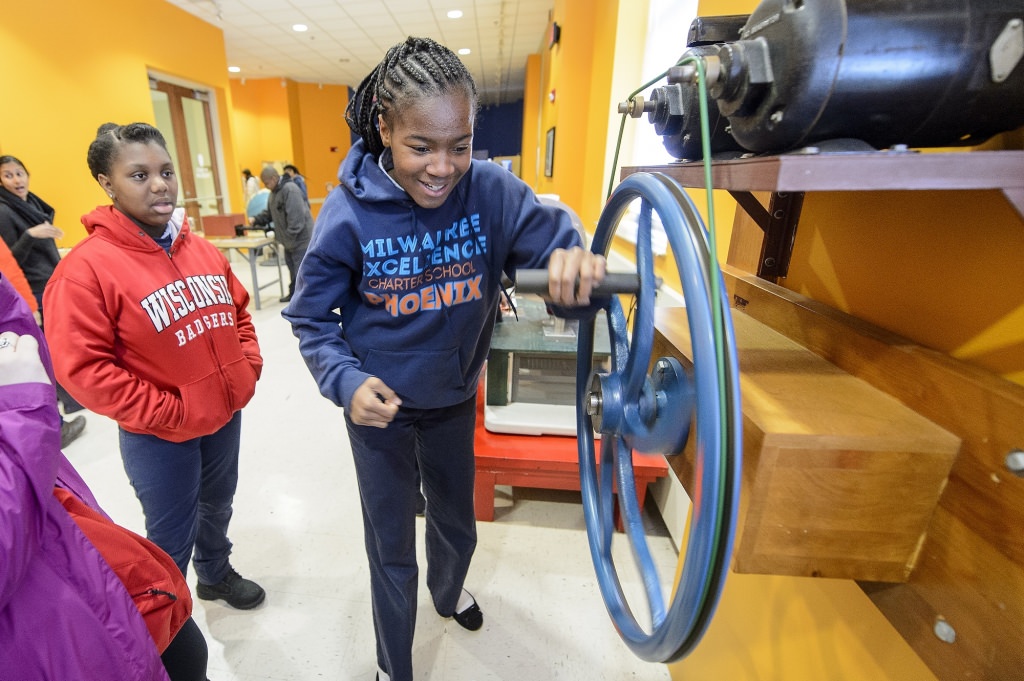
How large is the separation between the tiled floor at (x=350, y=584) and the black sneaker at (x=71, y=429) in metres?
0.04

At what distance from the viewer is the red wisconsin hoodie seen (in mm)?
1154

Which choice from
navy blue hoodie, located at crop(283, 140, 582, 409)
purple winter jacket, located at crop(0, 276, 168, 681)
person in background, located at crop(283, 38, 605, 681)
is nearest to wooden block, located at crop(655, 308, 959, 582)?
person in background, located at crop(283, 38, 605, 681)

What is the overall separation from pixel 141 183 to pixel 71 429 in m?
2.16

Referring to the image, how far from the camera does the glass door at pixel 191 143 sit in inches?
286

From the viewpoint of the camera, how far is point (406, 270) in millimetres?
1061

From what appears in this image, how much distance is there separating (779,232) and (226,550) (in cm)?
187

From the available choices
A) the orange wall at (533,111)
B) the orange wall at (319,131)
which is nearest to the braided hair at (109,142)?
the orange wall at (533,111)

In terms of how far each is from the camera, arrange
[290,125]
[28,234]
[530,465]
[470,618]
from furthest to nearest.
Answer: [290,125], [28,234], [530,465], [470,618]

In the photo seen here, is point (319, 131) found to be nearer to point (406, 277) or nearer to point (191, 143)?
point (191, 143)

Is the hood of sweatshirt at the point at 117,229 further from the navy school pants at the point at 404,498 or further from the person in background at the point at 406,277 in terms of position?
the navy school pants at the point at 404,498

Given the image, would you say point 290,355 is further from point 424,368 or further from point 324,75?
point 324,75

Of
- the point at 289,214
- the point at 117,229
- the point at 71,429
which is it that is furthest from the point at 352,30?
the point at 117,229

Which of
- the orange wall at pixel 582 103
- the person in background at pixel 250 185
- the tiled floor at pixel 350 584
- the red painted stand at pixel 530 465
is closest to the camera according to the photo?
the tiled floor at pixel 350 584

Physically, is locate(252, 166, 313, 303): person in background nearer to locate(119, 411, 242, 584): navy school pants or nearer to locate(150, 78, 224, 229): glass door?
locate(150, 78, 224, 229): glass door
